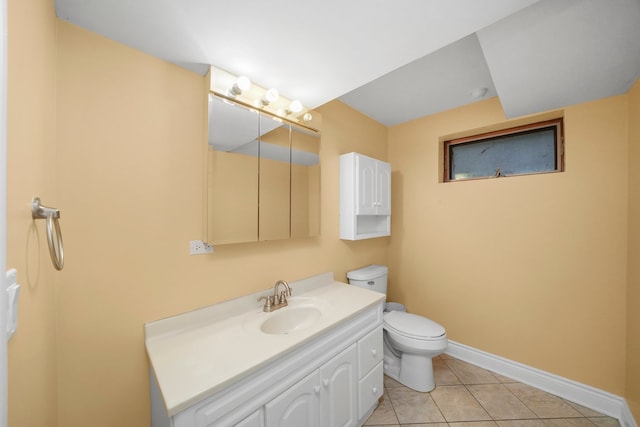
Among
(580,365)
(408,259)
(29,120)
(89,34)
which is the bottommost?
(580,365)

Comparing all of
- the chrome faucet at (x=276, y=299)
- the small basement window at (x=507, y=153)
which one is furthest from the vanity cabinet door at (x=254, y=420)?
the small basement window at (x=507, y=153)

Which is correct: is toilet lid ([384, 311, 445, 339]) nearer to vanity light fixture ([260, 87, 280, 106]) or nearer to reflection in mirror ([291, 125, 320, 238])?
reflection in mirror ([291, 125, 320, 238])

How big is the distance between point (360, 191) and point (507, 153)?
137 centimetres

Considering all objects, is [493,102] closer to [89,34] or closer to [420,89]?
[420,89]

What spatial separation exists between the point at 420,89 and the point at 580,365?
92.8 inches

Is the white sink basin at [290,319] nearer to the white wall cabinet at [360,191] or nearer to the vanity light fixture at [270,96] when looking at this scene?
the white wall cabinet at [360,191]

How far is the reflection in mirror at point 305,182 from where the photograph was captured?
1625mm

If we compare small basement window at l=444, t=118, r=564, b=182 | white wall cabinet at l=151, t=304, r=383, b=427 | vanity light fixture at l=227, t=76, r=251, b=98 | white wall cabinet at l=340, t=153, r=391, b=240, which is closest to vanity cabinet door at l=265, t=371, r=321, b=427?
white wall cabinet at l=151, t=304, r=383, b=427

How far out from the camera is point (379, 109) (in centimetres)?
217

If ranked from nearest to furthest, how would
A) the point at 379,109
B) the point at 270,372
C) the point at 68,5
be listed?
the point at 68,5 → the point at 270,372 → the point at 379,109

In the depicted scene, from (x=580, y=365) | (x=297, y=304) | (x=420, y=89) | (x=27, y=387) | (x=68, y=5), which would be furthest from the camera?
(x=420, y=89)

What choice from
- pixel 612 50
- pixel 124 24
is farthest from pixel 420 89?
pixel 124 24

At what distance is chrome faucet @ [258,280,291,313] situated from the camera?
54.7 inches

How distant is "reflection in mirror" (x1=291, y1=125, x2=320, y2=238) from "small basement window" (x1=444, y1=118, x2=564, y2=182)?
1397 mm
